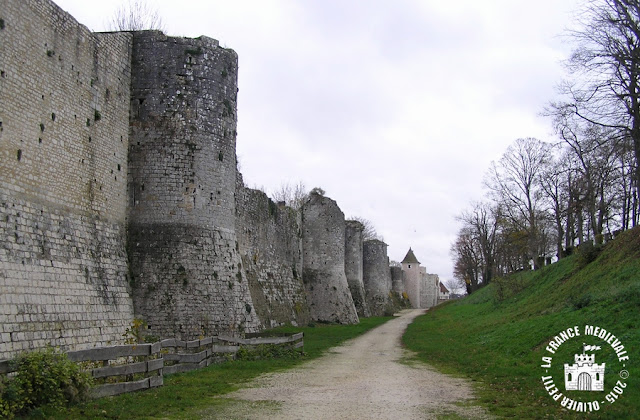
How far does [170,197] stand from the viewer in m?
20.1

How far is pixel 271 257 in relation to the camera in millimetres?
32969

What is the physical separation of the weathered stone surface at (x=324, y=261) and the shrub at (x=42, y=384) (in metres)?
30.2

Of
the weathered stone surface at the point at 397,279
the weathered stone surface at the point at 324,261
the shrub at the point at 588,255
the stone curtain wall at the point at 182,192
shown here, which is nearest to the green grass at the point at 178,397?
the stone curtain wall at the point at 182,192

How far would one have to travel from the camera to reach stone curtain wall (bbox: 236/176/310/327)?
29.2 m

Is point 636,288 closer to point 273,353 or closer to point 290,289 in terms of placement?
point 273,353

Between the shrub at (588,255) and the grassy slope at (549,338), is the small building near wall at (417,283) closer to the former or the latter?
the shrub at (588,255)

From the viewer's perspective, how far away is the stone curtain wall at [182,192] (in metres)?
19.4

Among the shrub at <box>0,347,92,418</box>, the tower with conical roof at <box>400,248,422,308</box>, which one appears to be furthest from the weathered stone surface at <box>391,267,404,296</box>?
the shrub at <box>0,347,92,418</box>

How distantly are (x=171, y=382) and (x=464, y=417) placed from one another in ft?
20.7

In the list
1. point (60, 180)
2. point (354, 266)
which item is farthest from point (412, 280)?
point (60, 180)

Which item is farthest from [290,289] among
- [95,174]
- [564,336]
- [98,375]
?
[98,375]

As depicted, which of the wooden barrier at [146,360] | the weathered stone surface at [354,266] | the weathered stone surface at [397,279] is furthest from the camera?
the weathered stone surface at [397,279]

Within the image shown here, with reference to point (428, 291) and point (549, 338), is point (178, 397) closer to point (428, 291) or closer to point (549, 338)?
point (549, 338)

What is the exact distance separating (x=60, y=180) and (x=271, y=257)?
17440 millimetres
